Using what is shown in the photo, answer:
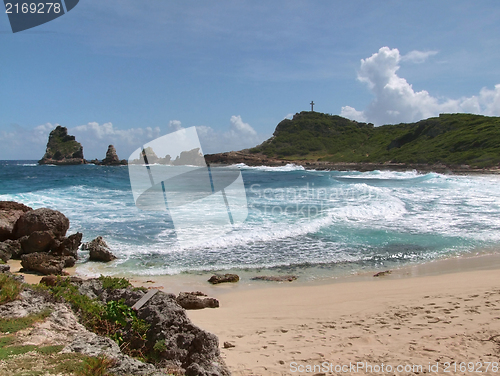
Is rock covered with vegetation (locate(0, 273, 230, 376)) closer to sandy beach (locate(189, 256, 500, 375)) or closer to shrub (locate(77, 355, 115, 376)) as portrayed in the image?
shrub (locate(77, 355, 115, 376))

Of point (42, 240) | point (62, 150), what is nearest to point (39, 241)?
point (42, 240)

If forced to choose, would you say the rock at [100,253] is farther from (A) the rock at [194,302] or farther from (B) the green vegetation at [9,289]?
(B) the green vegetation at [9,289]

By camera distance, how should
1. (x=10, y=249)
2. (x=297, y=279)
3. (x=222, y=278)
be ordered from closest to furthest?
(x=222, y=278), (x=297, y=279), (x=10, y=249)

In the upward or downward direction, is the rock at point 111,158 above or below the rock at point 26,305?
above

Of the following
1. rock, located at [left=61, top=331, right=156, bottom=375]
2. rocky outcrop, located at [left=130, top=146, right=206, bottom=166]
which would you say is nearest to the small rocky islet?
rocky outcrop, located at [left=130, top=146, right=206, bottom=166]

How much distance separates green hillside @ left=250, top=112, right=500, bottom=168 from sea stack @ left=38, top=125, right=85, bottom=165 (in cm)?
5068

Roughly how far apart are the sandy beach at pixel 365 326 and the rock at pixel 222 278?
0.59m

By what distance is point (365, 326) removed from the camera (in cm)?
502

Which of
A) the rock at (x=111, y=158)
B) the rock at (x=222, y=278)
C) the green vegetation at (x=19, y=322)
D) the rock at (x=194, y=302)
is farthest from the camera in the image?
the rock at (x=111, y=158)

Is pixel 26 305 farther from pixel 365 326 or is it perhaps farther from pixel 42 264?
pixel 42 264

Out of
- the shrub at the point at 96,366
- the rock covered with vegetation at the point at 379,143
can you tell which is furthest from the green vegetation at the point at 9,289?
the rock covered with vegetation at the point at 379,143

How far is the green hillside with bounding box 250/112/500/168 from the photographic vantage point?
1981 inches

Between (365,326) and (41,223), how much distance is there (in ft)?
27.5

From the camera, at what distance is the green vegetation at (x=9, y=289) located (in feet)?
11.2
